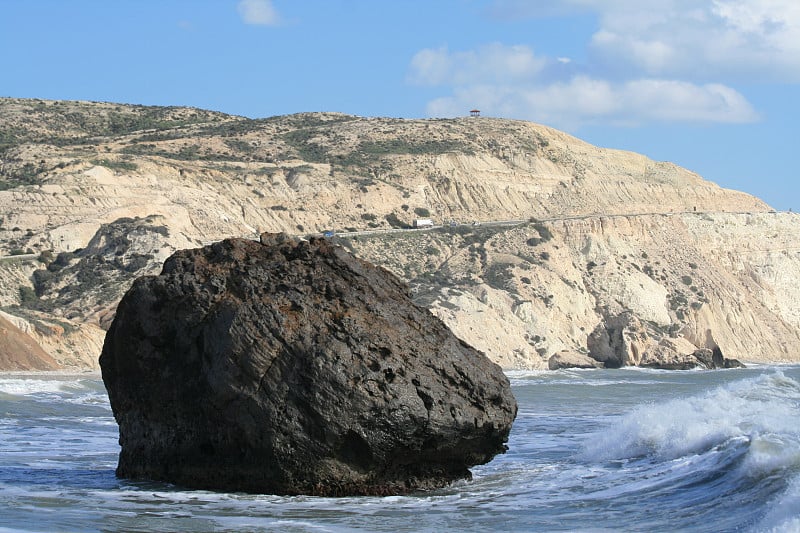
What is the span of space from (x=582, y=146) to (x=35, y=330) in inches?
2882

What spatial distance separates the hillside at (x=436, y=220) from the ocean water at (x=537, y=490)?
3049cm

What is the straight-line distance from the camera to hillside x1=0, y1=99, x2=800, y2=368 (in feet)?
218

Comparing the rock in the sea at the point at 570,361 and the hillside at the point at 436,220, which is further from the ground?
the hillside at the point at 436,220

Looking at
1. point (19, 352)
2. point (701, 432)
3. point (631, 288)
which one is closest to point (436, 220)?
point (631, 288)

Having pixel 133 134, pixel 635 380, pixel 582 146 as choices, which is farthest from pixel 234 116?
pixel 635 380

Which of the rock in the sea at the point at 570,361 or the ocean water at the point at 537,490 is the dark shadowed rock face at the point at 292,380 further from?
the rock in the sea at the point at 570,361

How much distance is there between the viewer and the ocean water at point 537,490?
13.3 metres

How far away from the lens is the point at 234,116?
123 metres

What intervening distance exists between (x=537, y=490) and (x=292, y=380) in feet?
12.5

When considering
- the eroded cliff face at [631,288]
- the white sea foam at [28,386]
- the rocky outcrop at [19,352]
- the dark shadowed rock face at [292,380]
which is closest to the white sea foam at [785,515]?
the dark shadowed rock face at [292,380]

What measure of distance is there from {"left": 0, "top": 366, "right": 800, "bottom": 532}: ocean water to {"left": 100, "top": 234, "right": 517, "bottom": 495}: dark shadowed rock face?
369 millimetres

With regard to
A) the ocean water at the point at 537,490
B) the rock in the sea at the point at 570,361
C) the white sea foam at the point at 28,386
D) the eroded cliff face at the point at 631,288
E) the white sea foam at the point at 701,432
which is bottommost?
the ocean water at the point at 537,490

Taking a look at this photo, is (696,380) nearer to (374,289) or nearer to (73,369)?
(73,369)

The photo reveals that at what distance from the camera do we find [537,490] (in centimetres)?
1614
